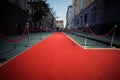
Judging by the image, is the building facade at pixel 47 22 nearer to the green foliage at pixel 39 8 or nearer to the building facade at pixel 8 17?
the green foliage at pixel 39 8

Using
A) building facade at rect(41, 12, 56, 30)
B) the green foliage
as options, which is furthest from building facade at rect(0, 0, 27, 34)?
building facade at rect(41, 12, 56, 30)

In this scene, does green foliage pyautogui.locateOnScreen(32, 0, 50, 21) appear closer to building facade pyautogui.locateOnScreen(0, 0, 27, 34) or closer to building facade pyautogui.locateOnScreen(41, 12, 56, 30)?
building facade pyautogui.locateOnScreen(41, 12, 56, 30)

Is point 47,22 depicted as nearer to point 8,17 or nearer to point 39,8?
point 39,8

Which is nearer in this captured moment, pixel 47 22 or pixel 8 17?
pixel 8 17

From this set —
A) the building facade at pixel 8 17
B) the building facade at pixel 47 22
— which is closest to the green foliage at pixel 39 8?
the building facade at pixel 47 22

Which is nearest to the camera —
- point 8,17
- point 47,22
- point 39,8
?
point 8,17

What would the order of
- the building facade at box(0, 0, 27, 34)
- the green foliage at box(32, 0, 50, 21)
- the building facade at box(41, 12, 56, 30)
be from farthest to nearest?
the building facade at box(41, 12, 56, 30)
the green foliage at box(32, 0, 50, 21)
the building facade at box(0, 0, 27, 34)

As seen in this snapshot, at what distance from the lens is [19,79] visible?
8.87 feet

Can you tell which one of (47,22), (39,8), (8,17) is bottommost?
(8,17)

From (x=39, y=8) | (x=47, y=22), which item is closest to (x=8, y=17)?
(x=39, y=8)

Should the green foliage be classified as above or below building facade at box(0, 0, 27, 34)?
above

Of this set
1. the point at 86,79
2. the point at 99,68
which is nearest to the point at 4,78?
the point at 86,79

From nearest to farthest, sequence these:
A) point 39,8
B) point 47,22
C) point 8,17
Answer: point 8,17 → point 39,8 → point 47,22

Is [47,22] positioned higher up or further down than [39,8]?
further down
